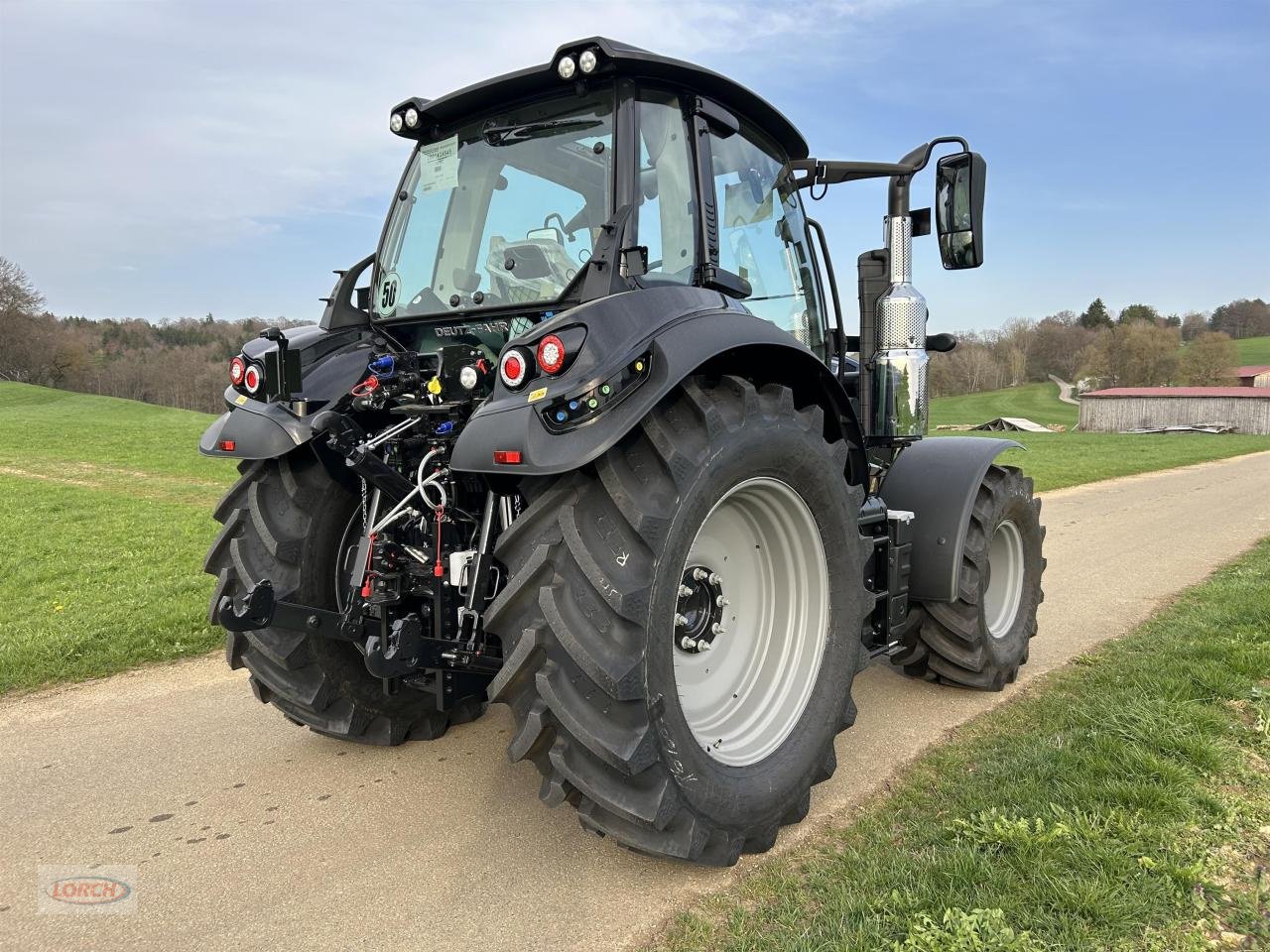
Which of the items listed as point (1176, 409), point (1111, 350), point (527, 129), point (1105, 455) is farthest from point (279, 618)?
point (1111, 350)

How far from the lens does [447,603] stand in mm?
Result: 2828

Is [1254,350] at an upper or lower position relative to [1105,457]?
upper

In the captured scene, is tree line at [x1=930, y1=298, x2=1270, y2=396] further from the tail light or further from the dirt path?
the tail light

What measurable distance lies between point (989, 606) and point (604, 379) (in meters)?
3.36

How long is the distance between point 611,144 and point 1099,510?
36.1ft

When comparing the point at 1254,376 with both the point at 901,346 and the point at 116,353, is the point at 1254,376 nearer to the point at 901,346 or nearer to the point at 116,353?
the point at 901,346

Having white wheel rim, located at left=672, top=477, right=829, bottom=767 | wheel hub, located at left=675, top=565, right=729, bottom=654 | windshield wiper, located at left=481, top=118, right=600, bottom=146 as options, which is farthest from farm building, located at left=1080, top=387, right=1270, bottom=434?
windshield wiper, located at left=481, top=118, right=600, bottom=146

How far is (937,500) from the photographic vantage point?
4.21 m

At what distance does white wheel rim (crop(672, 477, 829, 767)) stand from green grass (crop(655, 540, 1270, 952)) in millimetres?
471

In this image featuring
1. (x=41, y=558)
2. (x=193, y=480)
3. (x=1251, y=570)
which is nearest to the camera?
(x=1251, y=570)

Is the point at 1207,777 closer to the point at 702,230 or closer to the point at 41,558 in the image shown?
the point at 702,230

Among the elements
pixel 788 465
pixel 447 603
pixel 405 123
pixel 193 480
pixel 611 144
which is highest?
pixel 405 123

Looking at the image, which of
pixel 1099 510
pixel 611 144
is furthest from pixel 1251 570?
pixel 611 144

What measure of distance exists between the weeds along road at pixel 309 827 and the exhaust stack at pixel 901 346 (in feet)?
4.88
